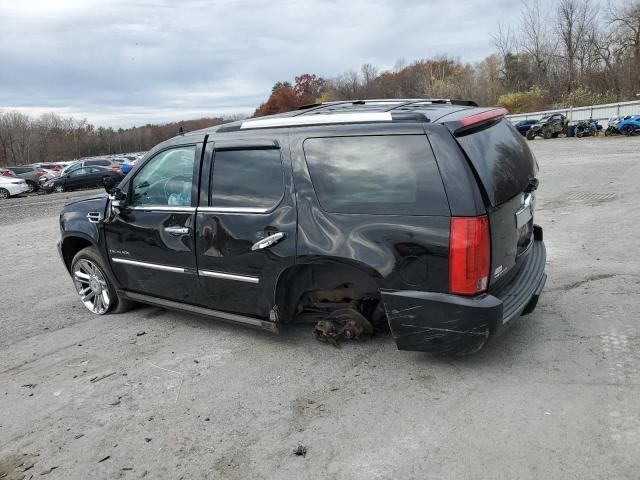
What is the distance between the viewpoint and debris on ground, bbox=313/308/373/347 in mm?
3883

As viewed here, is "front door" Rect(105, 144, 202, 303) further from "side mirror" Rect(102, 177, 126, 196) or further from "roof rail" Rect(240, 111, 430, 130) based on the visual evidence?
"roof rail" Rect(240, 111, 430, 130)

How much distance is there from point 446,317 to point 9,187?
2743cm

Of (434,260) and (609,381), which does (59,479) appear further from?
(609,381)

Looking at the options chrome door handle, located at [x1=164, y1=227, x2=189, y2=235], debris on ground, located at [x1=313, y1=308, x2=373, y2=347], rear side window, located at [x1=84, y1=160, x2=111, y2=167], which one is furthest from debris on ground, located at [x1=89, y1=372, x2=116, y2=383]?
rear side window, located at [x1=84, y1=160, x2=111, y2=167]


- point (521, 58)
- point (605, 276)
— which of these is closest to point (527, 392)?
point (605, 276)

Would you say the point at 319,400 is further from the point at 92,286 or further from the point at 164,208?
the point at 92,286

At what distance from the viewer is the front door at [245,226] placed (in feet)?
12.1

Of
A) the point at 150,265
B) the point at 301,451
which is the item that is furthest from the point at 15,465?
the point at 150,265

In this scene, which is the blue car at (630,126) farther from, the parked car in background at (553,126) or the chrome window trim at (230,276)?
the chrome window trim at (230,276)

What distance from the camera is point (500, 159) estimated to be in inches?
138

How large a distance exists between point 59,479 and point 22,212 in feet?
54.4

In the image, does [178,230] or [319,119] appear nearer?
[319,119]

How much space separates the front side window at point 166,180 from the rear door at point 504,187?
226 centimetres

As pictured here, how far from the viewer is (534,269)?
402 cm
